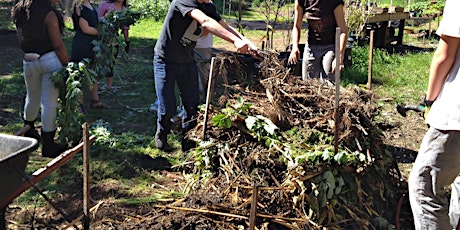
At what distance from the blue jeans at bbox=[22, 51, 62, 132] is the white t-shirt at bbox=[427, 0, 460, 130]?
348 cm

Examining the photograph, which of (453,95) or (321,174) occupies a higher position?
(453,95)

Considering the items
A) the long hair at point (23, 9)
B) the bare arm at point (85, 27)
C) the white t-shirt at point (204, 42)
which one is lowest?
the white t-shirt at point (204, 42)

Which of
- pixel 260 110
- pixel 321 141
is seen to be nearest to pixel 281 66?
pixel 260 110

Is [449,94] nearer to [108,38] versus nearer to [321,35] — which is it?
[321,35]

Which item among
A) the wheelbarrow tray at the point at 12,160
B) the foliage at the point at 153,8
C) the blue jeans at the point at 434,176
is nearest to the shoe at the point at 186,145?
the wheelbarrow tray at the point at 12,160

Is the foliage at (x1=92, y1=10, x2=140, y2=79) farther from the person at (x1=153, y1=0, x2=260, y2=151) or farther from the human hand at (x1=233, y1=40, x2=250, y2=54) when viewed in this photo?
the human hand at (x1=233, y1=40, x2=250, y2=54)

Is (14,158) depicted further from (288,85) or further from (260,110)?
(288,85)

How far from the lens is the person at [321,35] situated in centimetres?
522

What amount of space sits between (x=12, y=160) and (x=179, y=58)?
2.43 m

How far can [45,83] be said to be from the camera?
17.1 feet

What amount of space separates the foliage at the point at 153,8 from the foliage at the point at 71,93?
9.09 meters

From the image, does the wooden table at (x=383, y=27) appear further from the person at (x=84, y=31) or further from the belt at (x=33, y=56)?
the belt at (x=33, y=56)

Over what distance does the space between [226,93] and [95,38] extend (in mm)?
2324

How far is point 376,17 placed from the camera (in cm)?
1107
